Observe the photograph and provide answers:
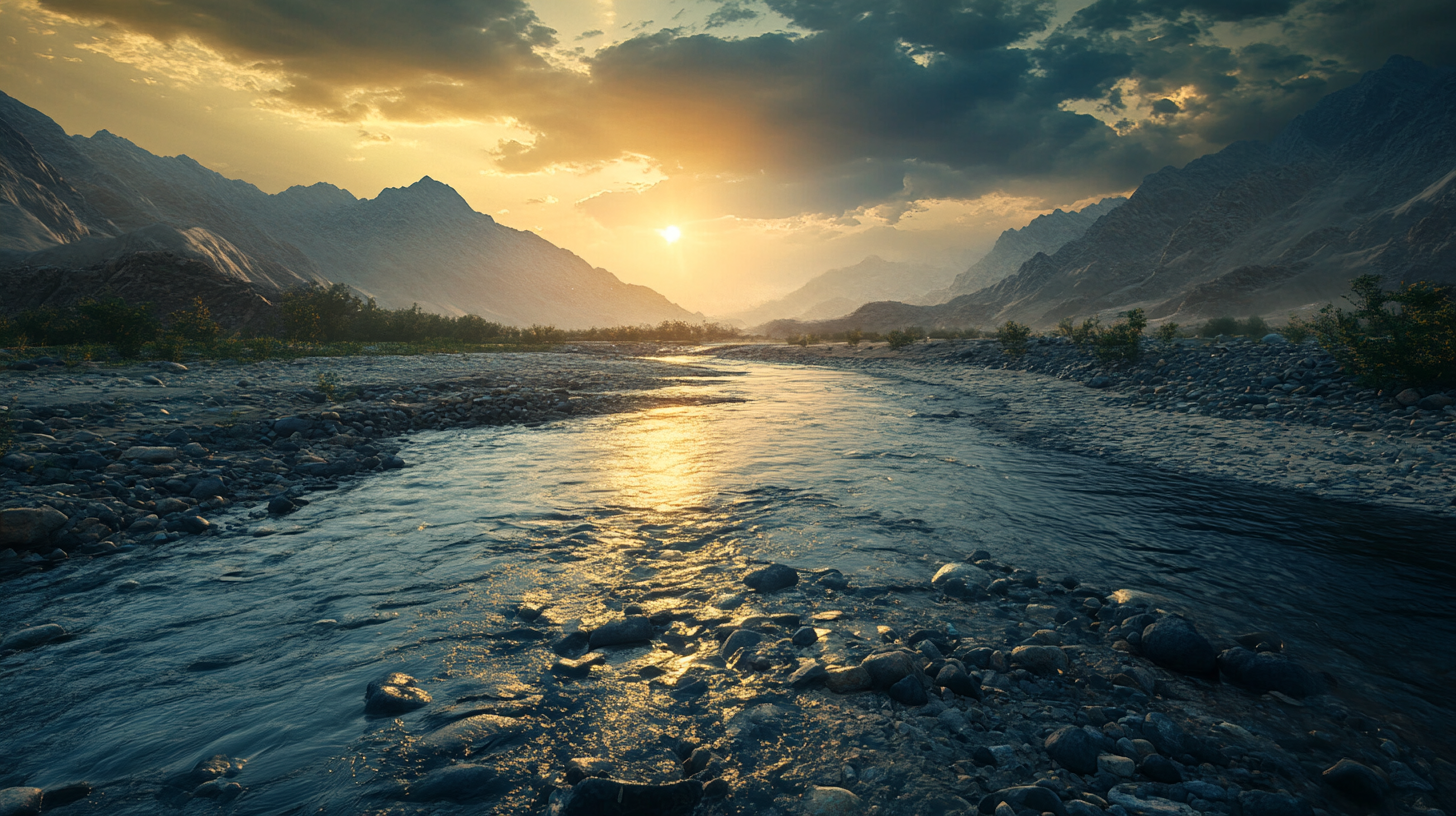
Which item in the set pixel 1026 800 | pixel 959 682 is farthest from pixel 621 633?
pixel 1026 800

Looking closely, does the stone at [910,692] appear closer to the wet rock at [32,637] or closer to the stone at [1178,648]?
the stone at [1178,648]

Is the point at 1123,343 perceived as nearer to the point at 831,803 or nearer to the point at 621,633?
the point at 621,633

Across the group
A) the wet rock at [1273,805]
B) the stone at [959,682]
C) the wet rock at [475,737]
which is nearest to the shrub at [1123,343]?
the stone at [959,682]

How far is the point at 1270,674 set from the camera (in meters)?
3.97

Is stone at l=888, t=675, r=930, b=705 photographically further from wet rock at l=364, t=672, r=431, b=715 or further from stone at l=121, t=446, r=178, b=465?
stone at l=121, t=446, r=178, b=465

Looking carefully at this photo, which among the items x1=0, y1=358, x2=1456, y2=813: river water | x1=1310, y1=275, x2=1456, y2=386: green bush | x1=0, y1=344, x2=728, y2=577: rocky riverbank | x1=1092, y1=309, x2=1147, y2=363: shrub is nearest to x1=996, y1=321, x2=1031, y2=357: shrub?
x1=1092, y1=309, x2=1147, y2=363: shrub

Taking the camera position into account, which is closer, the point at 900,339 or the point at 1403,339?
the point at 1403,339

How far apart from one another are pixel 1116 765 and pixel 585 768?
2.93m

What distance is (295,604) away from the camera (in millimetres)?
5098

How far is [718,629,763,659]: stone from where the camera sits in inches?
170

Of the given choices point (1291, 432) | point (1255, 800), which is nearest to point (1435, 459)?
point (1291, 432)

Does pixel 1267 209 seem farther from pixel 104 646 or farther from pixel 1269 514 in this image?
pixel 104 646

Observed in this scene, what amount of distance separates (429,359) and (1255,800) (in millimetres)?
30845

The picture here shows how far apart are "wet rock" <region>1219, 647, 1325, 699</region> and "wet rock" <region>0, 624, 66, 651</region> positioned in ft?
29.8
